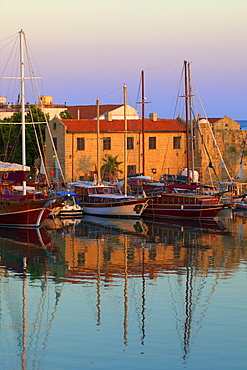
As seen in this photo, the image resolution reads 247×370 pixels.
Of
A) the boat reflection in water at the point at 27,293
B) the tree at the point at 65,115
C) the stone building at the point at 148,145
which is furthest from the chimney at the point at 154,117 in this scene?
the boat reflection in water at the point at 27,293

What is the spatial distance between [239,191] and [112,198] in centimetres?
1372

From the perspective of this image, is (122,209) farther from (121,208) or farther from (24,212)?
(24,212)

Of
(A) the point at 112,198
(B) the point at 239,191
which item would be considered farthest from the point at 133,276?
(B) the point at 239,191

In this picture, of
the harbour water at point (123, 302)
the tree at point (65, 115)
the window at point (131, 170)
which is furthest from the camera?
the tree at point (65, 115)

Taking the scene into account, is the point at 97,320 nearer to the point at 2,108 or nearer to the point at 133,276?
the point at 133,276

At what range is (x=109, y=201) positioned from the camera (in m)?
52.2

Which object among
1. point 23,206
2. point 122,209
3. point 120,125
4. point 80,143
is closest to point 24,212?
point 23,206

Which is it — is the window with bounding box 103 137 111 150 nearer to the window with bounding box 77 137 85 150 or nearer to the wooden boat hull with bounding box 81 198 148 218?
the window with bounding box 77 137 85 150

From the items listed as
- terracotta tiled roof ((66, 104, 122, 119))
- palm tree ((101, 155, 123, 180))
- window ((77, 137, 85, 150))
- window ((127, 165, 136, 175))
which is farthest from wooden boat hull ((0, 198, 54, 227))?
terracotta tiled roof ((66, 104, 122, 119))

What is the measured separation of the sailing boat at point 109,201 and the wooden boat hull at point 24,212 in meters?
7.18

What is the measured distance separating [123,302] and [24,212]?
20.9 metres

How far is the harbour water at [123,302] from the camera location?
19594mm

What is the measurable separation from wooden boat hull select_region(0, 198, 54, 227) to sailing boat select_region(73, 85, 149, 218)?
23.6 ft

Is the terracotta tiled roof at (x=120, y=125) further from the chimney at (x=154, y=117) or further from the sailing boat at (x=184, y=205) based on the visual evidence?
the sailing boat at (x=184, y=205)
